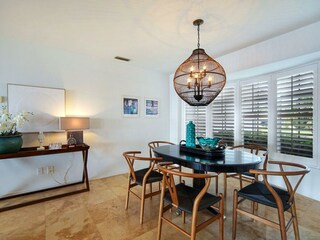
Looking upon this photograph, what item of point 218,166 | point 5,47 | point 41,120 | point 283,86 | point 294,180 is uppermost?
point 5,47

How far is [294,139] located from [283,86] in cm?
92

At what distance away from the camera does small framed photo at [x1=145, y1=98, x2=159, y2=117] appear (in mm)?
4285

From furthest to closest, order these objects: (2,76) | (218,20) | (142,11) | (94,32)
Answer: (2,76) < (94,32) < (218,20) < (142,11)

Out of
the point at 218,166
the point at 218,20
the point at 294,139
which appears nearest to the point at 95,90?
the point at 218,20

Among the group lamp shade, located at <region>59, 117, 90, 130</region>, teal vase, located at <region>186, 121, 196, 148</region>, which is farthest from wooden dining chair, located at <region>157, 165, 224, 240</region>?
lamp shade, located at <region>59, 117, 90, 130</region>

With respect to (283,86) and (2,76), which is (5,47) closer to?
(2,76)

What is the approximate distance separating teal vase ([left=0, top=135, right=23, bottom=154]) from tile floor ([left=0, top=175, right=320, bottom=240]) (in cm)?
84

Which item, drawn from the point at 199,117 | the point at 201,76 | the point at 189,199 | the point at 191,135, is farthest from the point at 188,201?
the point at 199,117

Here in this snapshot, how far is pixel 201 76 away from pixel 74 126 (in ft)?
7.32

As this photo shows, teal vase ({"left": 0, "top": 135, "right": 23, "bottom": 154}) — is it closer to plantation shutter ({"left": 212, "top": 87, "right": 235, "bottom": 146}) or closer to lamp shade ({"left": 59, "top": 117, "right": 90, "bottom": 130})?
lamp shade ({"left": 59, "top": 117, "right": 90, "bottom": 130})

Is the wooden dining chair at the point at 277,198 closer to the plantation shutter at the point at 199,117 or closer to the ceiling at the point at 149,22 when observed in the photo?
the ceiling at the point at 149,22

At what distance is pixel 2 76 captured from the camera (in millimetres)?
2680

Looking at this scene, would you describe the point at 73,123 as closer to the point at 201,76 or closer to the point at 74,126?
the point at 74,126

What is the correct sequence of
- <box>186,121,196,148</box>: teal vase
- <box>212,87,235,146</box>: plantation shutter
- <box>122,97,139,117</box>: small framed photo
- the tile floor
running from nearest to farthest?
the tile floor, <box>186,121,196,148</box>: teal vase, <box>212,87,235,146</box>: plantation shutter, <box>122,97,139,117</box>: small framed photo
